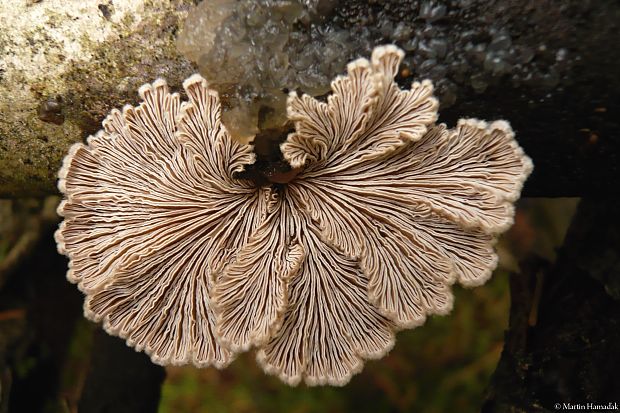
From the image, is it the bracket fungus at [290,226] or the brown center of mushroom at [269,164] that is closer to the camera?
the bracket fungus at [290,226]

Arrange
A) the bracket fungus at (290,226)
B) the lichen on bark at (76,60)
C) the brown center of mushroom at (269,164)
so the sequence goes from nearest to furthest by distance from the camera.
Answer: the bracket fungus at (290,226)
the brown center of mushroom at (269,164)
the lichen on bark at (76,60)

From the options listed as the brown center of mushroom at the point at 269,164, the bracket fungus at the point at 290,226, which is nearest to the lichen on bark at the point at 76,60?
the bracket fungus at the point at 290,226

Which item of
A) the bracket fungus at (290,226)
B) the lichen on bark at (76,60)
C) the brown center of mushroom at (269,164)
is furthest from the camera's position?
the lichen on bark at (76,60)

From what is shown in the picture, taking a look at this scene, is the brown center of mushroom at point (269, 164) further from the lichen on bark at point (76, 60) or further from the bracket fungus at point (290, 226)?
the lichen on bark at point (76, 60)

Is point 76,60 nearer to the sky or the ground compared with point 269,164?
nearer to the sky

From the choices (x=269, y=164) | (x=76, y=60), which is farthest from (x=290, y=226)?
(x=76, y=60)

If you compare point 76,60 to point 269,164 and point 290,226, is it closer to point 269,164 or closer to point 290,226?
point 269,164

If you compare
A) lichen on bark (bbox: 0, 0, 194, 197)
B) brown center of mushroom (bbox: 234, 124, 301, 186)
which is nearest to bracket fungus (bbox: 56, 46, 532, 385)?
brown center of mushroom (bbox: 234, 124, 301, 186)

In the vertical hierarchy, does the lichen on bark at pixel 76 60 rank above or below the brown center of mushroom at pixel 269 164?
above
